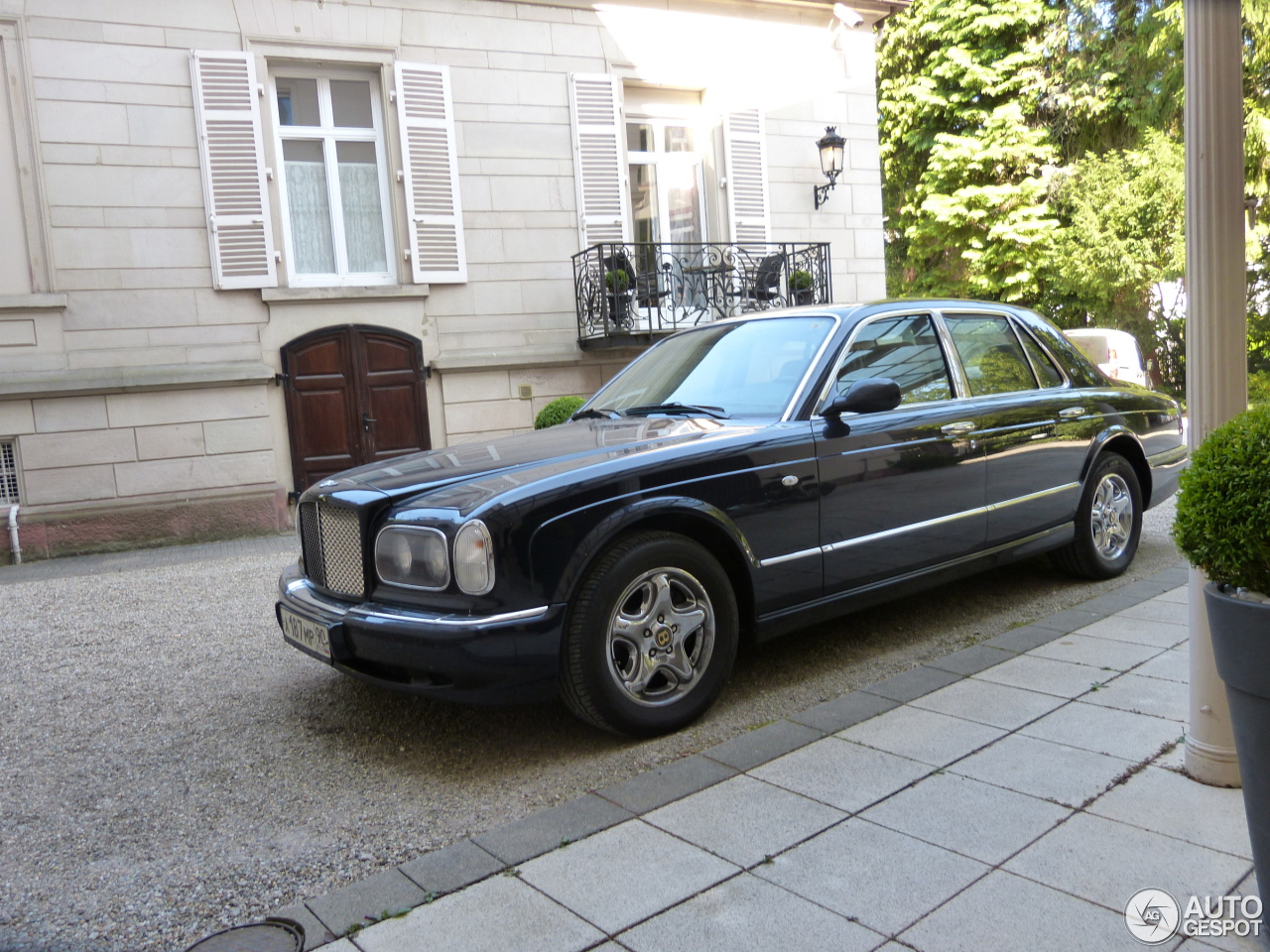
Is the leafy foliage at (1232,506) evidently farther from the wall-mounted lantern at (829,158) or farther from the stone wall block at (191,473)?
the wall-mounted lantern at (829,158)

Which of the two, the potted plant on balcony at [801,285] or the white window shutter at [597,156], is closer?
the white window shutter at [597,156]

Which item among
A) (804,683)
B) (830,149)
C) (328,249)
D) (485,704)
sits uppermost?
(830,149)

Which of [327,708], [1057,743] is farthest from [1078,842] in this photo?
[327,708]

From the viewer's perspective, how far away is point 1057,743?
3.52 meters

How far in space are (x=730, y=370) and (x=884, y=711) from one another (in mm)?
1789

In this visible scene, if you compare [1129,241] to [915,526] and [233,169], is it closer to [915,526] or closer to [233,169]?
[233,169]

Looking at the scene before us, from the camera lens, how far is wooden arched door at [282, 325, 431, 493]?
10.6 metres

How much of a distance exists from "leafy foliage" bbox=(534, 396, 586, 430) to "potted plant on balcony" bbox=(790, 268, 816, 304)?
11.6 ft

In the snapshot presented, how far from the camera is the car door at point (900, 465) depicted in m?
4.39

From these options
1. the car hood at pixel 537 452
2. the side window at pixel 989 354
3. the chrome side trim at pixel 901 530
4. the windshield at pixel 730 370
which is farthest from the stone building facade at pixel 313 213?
the chrome side trim at pixel 901 530

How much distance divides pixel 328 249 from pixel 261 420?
209 cm

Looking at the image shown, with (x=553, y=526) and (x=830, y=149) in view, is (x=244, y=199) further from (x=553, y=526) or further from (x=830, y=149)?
(x=553, y=526)

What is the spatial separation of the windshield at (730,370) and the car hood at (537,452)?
212 millimetres

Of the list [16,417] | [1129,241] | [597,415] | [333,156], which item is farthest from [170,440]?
[1129,241]
